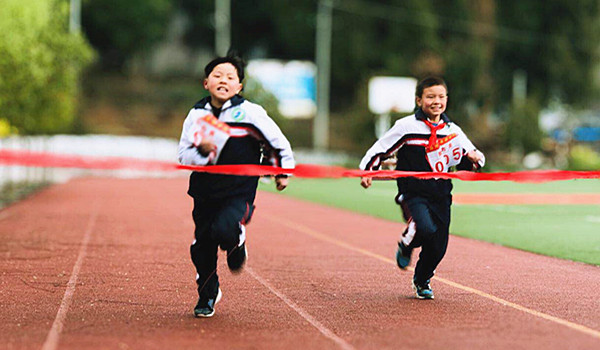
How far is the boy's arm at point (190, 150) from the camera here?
772cm

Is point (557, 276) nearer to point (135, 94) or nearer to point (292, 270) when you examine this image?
point (292, 270)

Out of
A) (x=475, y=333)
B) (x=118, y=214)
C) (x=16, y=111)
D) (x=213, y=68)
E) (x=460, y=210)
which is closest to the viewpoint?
(x=475, y=333)

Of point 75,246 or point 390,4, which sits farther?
point 390,4

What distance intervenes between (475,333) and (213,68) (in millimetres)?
2813

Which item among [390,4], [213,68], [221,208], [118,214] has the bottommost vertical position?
[118,214]

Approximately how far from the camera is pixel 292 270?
1157 centimetres

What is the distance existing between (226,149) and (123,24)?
59408mm

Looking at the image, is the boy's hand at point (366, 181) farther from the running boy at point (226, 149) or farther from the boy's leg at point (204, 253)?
the boy's leg at point (204, 253)

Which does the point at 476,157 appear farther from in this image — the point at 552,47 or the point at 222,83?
the point at 552,47

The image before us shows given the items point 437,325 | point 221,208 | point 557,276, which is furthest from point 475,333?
point 557,276

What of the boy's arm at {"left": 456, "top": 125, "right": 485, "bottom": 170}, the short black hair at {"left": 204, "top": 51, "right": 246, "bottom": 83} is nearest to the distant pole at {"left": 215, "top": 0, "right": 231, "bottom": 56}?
the boy's arm at {"left": 456, "top": 125, "right": 485, "bottom": 170}

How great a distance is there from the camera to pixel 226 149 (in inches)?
307

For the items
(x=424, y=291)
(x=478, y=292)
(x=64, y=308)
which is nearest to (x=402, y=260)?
(x=424, y=291)

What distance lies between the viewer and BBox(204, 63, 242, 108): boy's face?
25.5 feet
